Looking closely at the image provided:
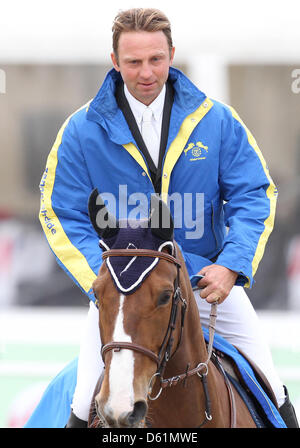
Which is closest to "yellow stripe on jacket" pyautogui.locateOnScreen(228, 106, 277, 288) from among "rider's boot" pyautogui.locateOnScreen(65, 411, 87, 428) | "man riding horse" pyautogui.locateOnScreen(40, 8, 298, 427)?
"man riding horse" pyautogui.locateOnScreen(40, 8, 298, 427)

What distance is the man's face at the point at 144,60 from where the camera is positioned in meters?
2.74

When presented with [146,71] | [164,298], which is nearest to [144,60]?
[146,71]

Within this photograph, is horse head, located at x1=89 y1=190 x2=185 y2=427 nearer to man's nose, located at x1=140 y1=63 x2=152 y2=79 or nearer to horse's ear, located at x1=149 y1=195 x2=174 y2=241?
horse's ear, located at x1=149 y1=195 x2=174 y2=241

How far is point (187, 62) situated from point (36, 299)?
310 centimetres

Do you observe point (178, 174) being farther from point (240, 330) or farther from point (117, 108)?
point (240, 330)

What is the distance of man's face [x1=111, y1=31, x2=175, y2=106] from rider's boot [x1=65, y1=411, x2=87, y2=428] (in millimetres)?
1274

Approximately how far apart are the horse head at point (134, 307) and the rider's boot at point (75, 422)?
2.10ft

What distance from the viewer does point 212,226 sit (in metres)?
2.99

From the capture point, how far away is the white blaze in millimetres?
1940

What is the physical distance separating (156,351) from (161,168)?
0.97 m

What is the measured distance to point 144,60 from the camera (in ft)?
9.02
